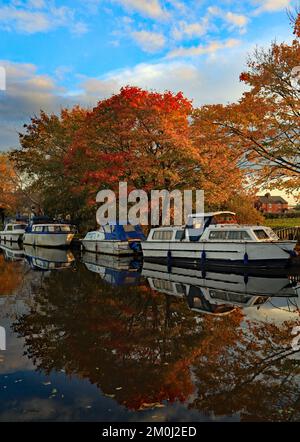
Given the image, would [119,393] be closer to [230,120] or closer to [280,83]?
[230,120]

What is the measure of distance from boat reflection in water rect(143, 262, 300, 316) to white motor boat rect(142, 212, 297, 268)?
1.16 metres

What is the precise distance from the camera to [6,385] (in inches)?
274

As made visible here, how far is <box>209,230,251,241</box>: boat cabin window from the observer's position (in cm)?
2007

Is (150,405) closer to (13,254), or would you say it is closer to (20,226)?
(13,254)

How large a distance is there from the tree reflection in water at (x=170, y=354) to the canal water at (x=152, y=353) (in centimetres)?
2

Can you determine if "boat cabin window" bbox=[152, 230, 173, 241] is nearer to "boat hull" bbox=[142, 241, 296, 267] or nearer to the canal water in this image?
"boat hull" bbox=[142, 241, 296, 267]

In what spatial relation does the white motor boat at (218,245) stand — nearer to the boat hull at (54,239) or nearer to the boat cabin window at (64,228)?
the boat hull at (54,239)

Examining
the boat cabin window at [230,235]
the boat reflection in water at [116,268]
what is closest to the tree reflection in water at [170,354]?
the boat reflection in water at [116,268]

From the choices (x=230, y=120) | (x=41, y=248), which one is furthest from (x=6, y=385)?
(x=41, y=248)

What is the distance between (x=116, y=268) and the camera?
23547 mm

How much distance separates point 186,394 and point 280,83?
15.3 metres

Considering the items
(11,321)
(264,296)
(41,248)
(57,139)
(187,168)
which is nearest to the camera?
(11,321)

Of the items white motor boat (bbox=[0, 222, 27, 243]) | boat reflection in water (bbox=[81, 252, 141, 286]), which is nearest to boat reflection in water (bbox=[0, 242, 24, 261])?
white motor boat (bbox=[0, 222, 27, 243])

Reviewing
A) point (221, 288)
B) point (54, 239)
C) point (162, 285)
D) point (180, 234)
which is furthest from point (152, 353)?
point (54, 239)
